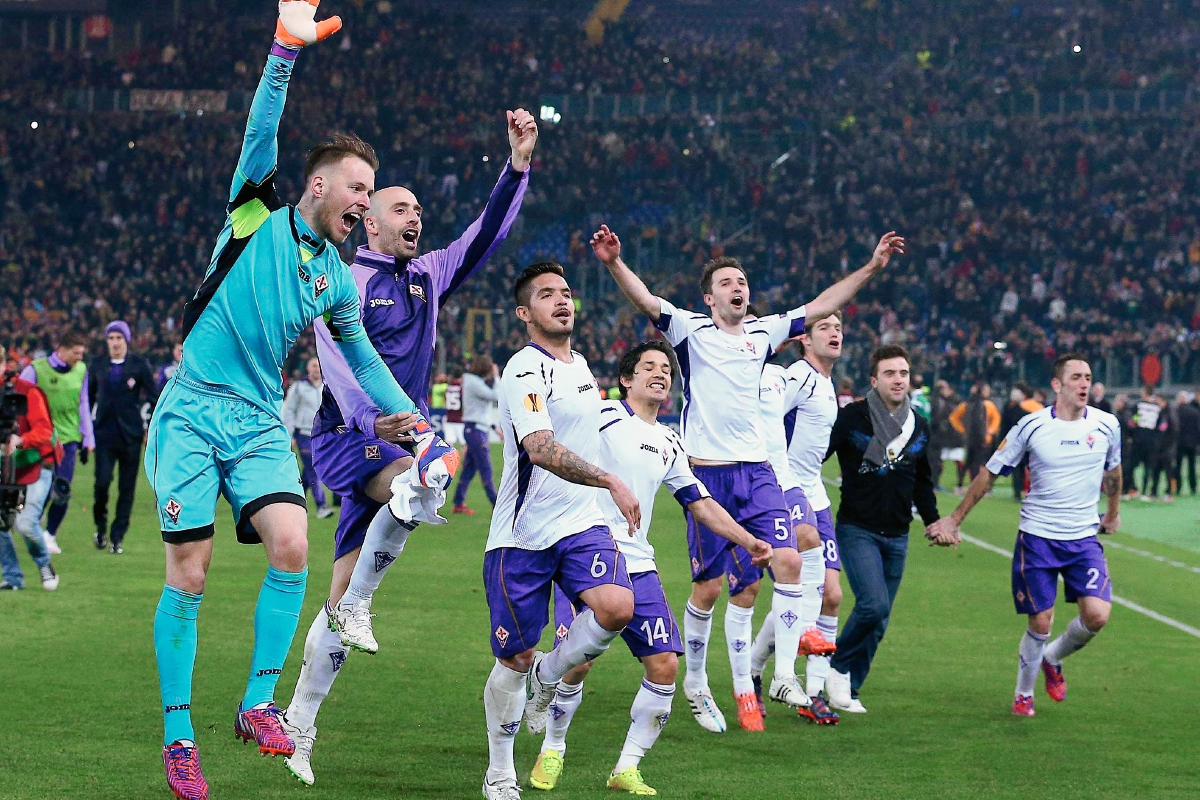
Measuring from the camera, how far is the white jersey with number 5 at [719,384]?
8.91 metres

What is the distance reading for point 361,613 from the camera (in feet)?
21.8

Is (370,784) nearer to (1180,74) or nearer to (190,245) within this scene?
(190,245)

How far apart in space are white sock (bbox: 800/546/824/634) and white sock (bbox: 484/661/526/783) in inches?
120

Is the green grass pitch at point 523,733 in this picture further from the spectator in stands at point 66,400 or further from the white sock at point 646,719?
the spectator in stands at point 66,400

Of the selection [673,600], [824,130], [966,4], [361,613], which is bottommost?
[673,600]

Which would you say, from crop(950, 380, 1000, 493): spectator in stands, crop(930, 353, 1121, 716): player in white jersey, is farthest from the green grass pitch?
crop(950, 380, 1000, 493): spectator in stands

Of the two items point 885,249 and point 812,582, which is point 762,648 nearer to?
point 812,582

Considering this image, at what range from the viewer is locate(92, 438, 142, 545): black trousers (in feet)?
49.5

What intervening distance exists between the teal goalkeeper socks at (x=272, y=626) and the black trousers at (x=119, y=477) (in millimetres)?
10038

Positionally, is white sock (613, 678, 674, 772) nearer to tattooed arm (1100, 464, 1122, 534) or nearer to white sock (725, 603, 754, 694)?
white sock (725, 603, 754, 694)

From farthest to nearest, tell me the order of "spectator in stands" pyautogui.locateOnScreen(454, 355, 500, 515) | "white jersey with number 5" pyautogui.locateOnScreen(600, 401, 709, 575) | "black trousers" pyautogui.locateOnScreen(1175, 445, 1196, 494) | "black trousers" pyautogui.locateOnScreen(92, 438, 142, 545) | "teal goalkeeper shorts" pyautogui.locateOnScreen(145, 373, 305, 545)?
1. "black trousers" pyautogui.locateOnScreen(1175, 445, 1196, 494)
2. "spectator in stands" pyautogui.locateOnScreen(454, 355, 500, 515)
3. "black trousers" pyautogui.locateOnScreen(92, 438, 142, 545)
4. "white jersey with number 5" pyautogui.locateOnScreen(600, 401, 709, 575)
5. "teal goalkeeper shorts" pyautogui.locateOnScreen(145, 373, 305, 545)

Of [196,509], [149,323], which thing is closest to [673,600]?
[196,509]

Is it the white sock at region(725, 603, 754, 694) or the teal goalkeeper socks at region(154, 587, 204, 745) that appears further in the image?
the white sock at region(725, 603, 754, 694)

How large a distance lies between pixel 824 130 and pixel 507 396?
41.1m
